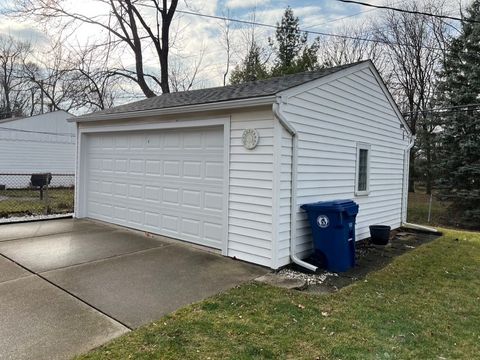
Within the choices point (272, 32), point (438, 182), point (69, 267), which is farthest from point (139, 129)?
point (272, 32)

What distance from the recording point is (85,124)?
8.83m

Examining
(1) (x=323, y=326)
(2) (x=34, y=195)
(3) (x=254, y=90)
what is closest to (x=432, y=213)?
(3) (x=254, y=90)

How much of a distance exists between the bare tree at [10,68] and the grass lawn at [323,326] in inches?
1285

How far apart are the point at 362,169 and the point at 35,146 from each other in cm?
1791

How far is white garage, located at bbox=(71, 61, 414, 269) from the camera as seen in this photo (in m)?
5.23

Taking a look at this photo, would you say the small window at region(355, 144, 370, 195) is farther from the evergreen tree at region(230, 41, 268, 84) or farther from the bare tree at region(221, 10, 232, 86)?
the bare tree at region(221, 10, 232, 86)

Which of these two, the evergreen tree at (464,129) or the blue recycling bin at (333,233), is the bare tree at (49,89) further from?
the blue recycling bin at (333,233)

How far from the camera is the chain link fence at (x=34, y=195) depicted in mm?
9414

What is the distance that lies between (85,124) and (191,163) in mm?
3954

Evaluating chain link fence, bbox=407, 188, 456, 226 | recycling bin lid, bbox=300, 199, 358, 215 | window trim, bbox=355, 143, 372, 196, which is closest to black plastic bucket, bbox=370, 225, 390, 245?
window trim, bbox=355, 143, 372, 196

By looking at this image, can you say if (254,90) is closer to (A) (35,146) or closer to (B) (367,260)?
(B) (367,260)

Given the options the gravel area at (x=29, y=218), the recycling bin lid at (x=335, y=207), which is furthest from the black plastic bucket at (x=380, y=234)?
the gravel area at (x=29, y=218)

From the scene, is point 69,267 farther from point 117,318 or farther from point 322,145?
point 322,145

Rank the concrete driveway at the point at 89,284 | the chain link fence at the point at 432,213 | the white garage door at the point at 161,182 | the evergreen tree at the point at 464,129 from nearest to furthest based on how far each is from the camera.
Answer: the concrete driveway at the point at 89,284 → the white garage door at the point at 161,182 → the evergreen tree at the point at 464,129 → the chain link fence at the point at 432,213
